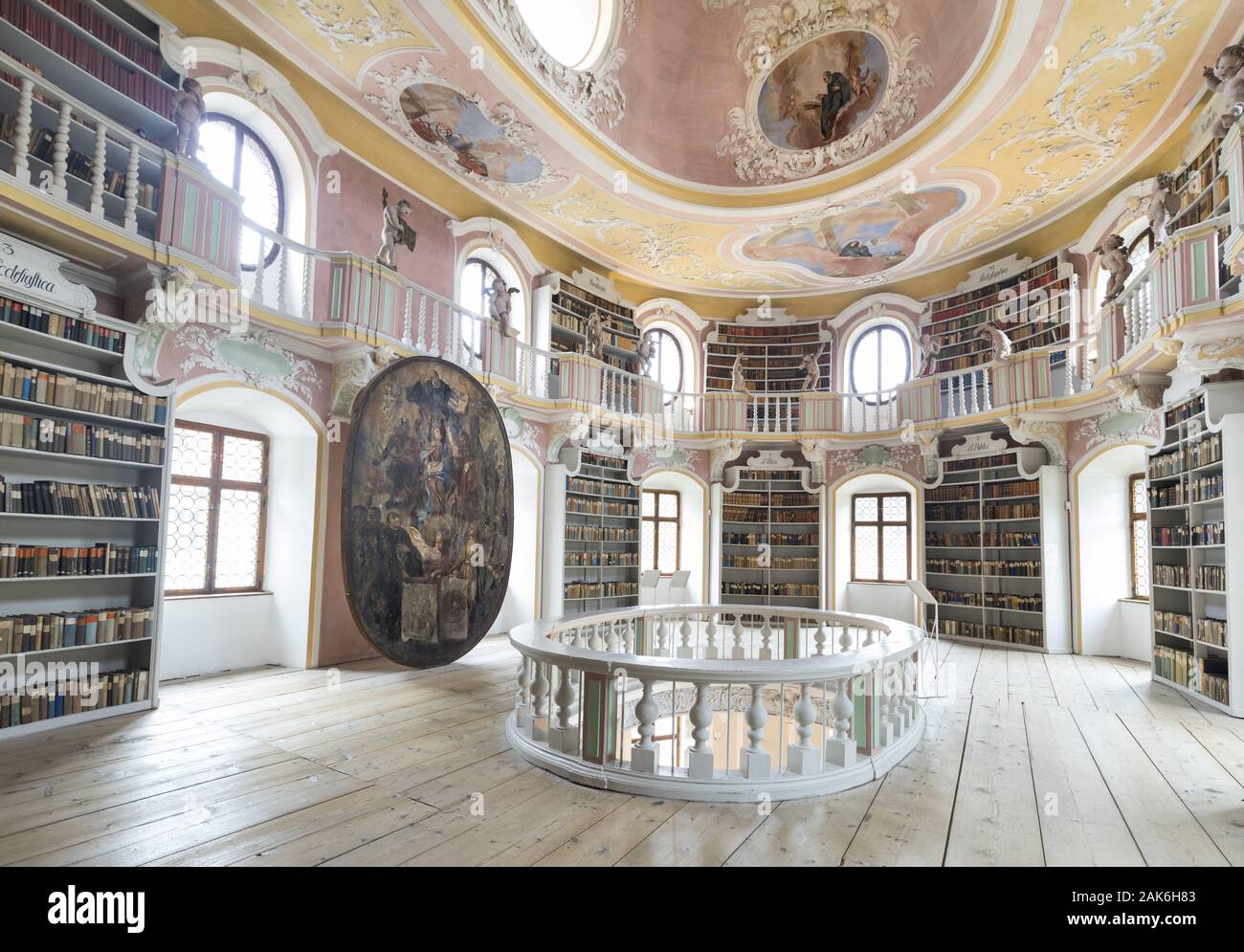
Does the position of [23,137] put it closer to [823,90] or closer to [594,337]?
[594,337]

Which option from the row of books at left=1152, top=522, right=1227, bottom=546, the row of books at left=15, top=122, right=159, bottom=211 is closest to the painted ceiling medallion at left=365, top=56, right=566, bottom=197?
the row of books at left=15, top=122, right=159, bottom=211

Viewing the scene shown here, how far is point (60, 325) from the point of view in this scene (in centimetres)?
510

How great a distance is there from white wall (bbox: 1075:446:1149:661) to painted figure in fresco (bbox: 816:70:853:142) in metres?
6.42

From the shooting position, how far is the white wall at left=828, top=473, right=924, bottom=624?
12.3 meters

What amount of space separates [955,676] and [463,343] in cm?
780

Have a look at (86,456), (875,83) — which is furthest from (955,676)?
(86,456)

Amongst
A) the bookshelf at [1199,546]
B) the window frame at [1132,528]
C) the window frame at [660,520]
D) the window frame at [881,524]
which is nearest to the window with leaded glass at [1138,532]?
the window frame at [1132,528]

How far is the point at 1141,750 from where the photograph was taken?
4.98 meters

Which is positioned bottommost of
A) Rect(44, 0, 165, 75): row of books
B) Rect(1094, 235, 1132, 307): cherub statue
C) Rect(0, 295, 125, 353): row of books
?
Rect(0, 295, 125, 353): row of books

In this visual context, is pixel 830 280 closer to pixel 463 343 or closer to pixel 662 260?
pixel 662 260

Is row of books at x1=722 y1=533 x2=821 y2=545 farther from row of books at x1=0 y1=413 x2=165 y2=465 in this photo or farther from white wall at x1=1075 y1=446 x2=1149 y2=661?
row of books at x1=0 y1=413 x2=165 y2=465

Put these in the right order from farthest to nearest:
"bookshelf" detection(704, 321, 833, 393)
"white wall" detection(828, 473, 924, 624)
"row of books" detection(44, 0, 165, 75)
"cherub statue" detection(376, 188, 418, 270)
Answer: "bookshelf" detection(704, 321, 833, 393) → "white wall" detection(828, 473, 924, 624) → "cherub statue" detection(376, 188, 418, 270) → "row of books" detection(44, 0, 165, 75)

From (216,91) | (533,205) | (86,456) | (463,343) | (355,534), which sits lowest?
(355,534)

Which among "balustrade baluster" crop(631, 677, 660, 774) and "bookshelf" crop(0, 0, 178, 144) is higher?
Answer: "bookshelf" crop(0, 0, 178, 144)
